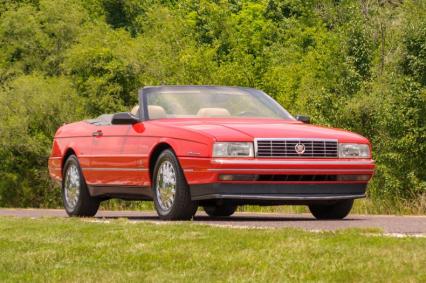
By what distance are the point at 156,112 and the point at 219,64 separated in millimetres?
59101

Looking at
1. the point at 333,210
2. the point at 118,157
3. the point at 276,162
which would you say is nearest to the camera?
the point at 276,162

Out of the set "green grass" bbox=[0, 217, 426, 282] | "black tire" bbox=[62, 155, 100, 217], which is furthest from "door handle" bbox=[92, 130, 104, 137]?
"green grass" bbox=[0, 217, 426, 282]

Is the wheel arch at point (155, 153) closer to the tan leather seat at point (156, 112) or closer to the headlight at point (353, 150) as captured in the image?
the tan leather seat at point (156, 112)

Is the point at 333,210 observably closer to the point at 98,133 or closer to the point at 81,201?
the point at 98,133

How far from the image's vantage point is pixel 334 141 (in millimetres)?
11789

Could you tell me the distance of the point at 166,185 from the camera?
39.3 ft

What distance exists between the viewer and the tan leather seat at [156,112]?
501 inches

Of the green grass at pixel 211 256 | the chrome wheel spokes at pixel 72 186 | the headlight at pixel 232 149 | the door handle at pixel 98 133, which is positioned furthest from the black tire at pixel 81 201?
the green grass at pixel 211 256

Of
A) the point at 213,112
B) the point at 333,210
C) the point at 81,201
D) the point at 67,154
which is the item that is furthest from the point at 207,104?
the point at 67,154

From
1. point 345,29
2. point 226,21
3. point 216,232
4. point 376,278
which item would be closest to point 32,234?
point 216,232

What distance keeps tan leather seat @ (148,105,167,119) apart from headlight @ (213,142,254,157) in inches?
61.2

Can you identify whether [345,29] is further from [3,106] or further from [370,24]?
[3,106]

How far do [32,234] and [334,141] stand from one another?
11.8 ft

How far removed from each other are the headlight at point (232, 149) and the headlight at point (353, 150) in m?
1.09
